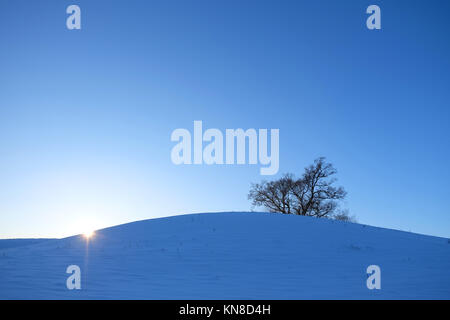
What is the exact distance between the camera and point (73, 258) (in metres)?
12.4

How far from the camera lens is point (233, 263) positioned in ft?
37.8

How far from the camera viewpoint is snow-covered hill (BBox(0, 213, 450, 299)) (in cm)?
900

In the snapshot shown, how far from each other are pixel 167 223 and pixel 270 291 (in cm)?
1006

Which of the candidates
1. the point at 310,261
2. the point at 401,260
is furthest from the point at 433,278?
the point at 310,261

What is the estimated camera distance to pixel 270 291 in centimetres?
900

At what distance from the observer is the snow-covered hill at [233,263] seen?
9000 millimetres

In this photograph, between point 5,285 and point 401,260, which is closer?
point 5,285
